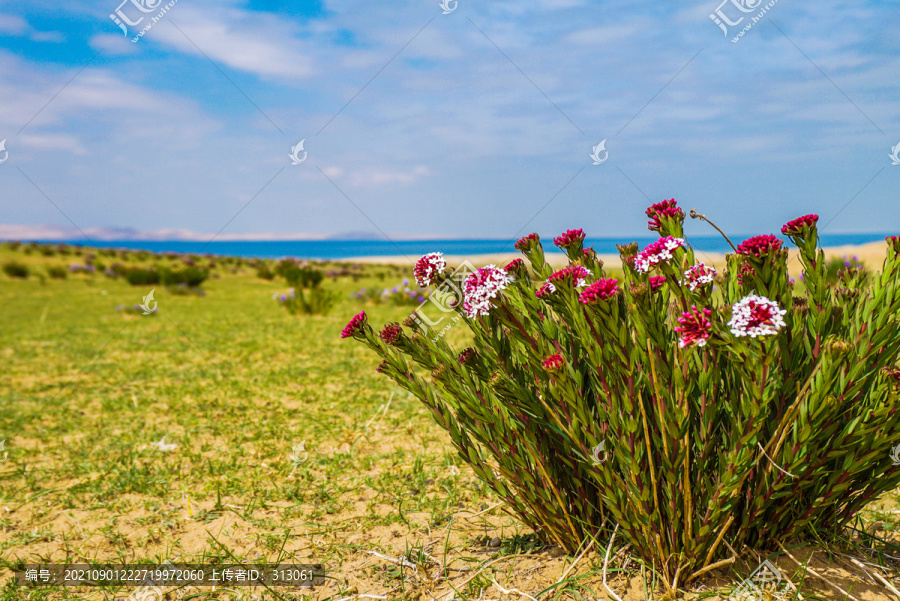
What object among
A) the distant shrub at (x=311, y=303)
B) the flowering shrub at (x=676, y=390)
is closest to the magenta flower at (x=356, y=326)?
the flowering shrub at (x=676, y=390)

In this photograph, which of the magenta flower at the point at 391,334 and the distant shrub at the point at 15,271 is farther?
the distant shrub at the point at 15,271

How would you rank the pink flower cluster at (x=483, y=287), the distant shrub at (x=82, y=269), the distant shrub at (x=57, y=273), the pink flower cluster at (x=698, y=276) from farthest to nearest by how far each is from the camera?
the distant shrub at (x=82, y=269) → the distant shrub at (x=57, y=273) → the pink flower cluster at (x=483, y=287) → the pink flower cluster at (x=698, y=276)

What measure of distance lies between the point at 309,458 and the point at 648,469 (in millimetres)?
2570

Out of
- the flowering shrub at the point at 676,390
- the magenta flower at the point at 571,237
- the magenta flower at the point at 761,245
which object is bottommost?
the flowering shrub at the point at 676,390

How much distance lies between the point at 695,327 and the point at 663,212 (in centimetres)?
59

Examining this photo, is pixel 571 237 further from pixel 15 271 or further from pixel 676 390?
pixel 15 271

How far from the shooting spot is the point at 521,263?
6.61 feet

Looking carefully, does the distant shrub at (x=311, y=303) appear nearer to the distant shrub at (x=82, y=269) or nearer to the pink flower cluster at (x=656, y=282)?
the pink flower cluster at (x=656, y=282)

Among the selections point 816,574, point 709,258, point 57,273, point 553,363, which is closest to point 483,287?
point 553,363

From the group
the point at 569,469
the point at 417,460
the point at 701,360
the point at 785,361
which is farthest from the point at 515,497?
the point at 417,460

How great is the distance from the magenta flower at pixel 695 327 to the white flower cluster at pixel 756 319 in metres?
0.06

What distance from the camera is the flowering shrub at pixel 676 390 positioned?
5.39ft

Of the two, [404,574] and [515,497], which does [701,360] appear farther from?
[404,574]

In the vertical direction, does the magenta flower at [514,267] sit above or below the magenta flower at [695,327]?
above
